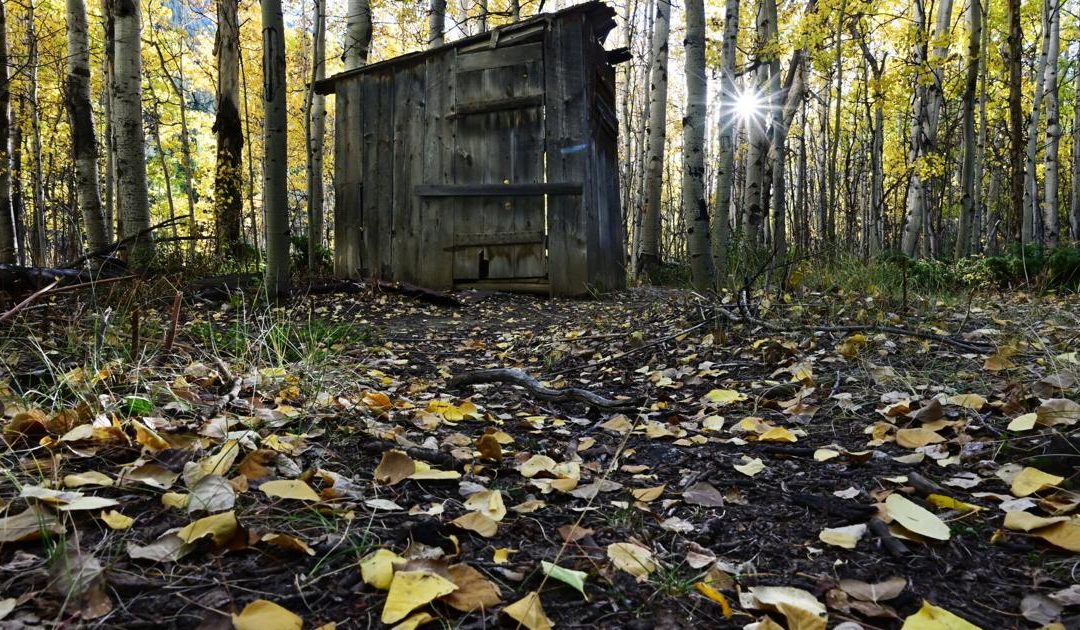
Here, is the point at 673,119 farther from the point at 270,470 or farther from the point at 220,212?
the point at 270,470

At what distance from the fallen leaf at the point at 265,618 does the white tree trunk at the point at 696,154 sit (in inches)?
144

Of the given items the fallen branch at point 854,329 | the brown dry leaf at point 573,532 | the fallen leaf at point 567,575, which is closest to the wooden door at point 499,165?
the fallen branch at point 854,329

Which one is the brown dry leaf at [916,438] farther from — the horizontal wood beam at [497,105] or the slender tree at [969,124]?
the slender tree at [969,124]

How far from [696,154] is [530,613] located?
3.85m

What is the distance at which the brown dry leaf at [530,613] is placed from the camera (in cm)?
90

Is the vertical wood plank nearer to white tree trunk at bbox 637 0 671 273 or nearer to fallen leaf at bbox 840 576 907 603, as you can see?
white tree trunk at bbox 637 0 671 273

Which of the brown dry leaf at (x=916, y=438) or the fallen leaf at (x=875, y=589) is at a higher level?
the brown dry leaf at (x=916, y=438)

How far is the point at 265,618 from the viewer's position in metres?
0.84

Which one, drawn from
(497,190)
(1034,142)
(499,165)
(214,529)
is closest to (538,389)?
(214,529)

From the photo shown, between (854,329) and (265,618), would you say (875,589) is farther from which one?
(854,329)

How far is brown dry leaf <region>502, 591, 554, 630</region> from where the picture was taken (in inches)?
35.5

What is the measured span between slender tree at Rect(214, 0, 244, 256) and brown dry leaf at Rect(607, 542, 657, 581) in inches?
328

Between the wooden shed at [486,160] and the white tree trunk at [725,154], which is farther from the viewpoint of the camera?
the wooden shed at [486,160]

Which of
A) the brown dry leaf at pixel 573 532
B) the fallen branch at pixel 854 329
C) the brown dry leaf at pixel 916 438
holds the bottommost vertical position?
the brown dry leaf at pixel 573 532
